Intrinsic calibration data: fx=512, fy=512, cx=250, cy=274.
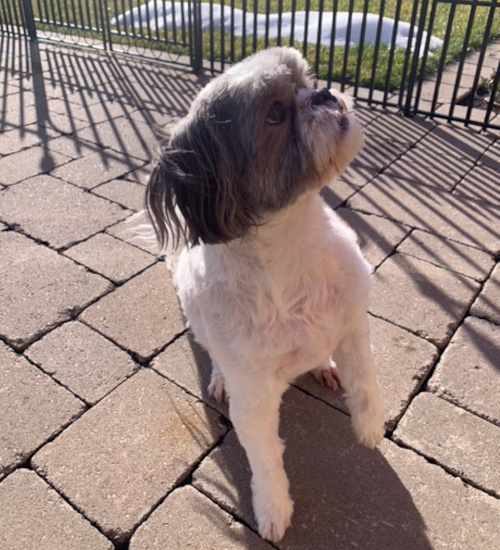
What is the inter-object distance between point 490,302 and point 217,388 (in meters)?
1.65

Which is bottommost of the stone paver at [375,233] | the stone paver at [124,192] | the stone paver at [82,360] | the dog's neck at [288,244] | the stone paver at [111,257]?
the stone paver at [82,360]

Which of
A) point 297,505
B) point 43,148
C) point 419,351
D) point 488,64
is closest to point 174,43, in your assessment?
point 43,148

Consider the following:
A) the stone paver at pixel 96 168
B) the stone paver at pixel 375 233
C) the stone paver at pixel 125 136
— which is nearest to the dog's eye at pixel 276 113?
the stone paver at pixel 375 233

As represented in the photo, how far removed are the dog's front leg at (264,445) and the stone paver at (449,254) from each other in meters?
1.77

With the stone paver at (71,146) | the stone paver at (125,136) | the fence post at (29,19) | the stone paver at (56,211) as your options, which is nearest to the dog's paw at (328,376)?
the stone paver at (56,211)

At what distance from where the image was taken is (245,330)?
5.90 feet

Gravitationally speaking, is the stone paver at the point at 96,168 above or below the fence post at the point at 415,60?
below

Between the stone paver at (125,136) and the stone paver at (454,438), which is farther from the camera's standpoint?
the stone paver at (125,136)

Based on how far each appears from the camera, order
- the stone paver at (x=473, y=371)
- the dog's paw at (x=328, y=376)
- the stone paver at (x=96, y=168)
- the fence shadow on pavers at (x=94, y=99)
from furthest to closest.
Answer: the fence shadow on pavers at (x=94, y=99)
the stone paver at (x=96, y=168)
the dog's paw at (x=328, y=376)
the stone paver at (x=473, y=371)

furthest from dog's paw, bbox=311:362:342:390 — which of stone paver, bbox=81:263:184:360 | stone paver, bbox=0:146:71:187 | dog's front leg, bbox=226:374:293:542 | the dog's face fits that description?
stone paver, bbox=0:146:71:187

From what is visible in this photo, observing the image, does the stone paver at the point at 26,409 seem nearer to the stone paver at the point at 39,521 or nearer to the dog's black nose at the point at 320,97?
the stone paver at the point at 39,521

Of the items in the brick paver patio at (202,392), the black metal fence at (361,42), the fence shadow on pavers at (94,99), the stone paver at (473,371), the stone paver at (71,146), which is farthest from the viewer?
the black metal fence at (361,42)

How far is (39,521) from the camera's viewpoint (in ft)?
6.54

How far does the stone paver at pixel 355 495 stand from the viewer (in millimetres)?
1917
